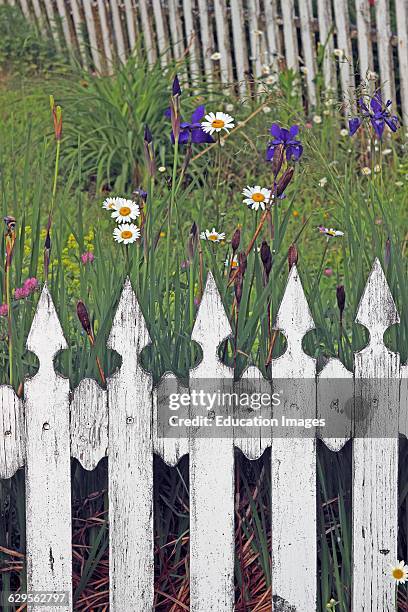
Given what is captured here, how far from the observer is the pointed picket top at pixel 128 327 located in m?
1.85

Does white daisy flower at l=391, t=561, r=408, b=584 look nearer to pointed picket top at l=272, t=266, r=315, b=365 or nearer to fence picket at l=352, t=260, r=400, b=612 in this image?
fence picket at l=352, t=260, r=400, b=612

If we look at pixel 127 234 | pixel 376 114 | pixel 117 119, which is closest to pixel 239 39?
pixel 117 119

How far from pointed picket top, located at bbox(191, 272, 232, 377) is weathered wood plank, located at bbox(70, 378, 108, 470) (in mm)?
214

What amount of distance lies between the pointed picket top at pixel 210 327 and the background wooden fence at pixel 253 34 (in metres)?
3.71


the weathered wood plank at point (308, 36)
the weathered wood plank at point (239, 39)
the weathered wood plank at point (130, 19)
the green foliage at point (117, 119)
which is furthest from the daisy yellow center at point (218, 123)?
the weathered wood plank at point (130, 19)

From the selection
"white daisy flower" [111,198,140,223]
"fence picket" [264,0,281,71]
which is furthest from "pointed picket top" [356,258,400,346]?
"fence picket" [264,0,281,71]

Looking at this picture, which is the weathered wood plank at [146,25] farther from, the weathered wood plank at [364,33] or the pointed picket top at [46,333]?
the pointed picket top at [46,333]

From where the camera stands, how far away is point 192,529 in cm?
194

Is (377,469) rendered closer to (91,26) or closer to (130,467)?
(130,467)

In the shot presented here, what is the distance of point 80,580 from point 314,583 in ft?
1.64

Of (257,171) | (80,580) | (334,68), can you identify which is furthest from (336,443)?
(334,68)

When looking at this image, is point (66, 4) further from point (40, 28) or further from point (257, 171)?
point (257, 171)

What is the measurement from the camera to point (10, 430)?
1.94m

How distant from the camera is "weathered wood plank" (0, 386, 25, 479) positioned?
1930mm
